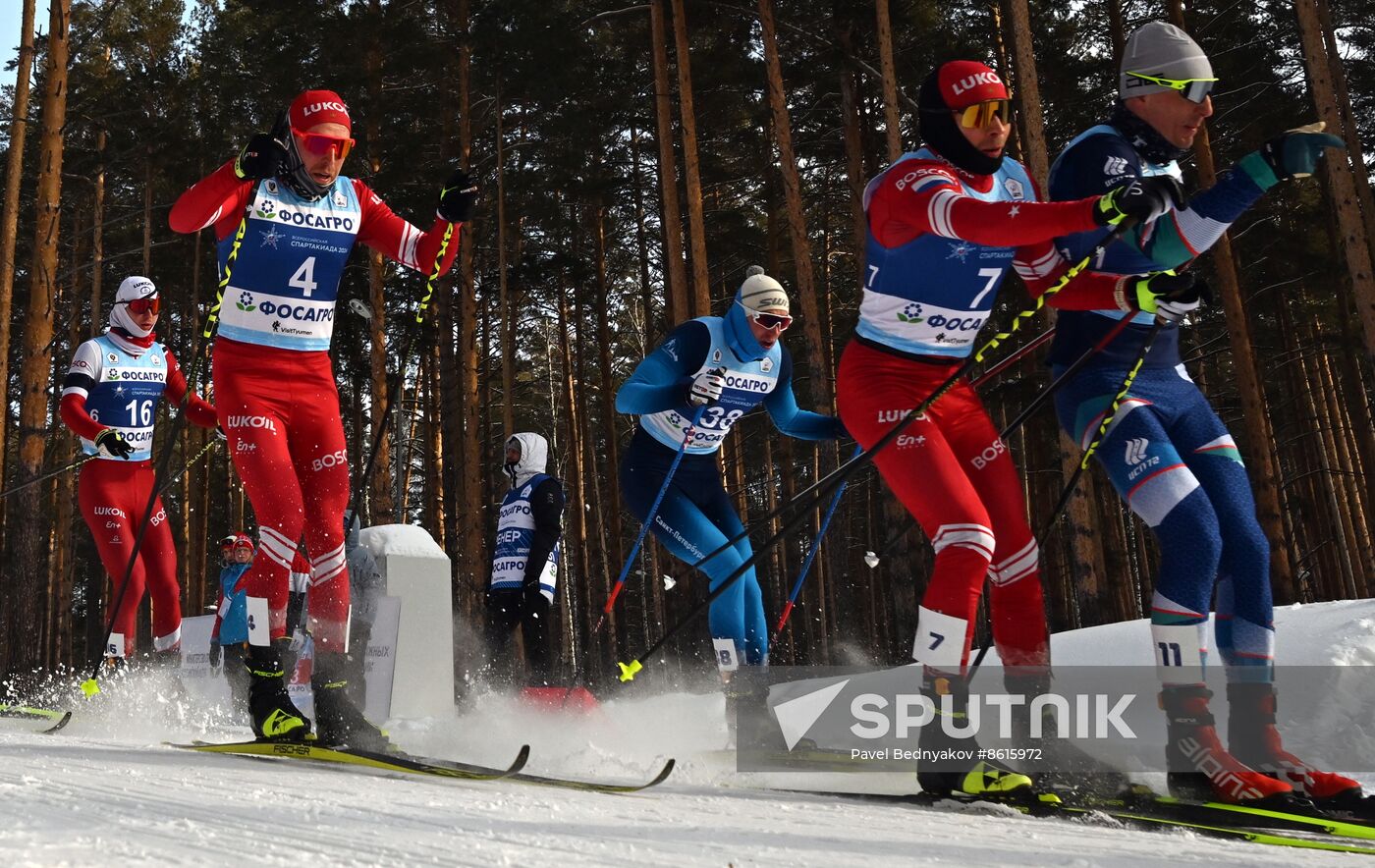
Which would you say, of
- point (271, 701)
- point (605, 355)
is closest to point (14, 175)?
point (605, 355)

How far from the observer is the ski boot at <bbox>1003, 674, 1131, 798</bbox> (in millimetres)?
3420

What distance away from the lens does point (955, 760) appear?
134 inches

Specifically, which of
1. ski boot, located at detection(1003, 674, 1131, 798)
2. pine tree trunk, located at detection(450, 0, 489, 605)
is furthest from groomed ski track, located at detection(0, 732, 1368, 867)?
pine tree trunk, located at detection(450, 0, 489, 605)

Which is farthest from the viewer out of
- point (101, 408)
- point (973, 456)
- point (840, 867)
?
point (101, 408)

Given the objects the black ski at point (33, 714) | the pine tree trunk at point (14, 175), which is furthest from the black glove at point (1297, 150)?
the pine tree trunk at point (14, 175)

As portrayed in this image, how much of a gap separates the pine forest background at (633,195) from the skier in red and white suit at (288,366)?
6379 mm

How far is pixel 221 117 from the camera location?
848 inches

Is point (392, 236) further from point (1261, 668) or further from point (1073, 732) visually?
point (1261, 668)

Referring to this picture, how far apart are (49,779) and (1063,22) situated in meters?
20.0

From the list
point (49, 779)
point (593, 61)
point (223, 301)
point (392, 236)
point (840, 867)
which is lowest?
point (840, 867)

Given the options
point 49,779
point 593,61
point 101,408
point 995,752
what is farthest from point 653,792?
point 593,61

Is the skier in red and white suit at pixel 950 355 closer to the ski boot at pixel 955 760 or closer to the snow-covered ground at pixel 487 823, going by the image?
the ski boot at pixel 955 760

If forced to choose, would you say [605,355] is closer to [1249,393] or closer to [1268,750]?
[1249,393]

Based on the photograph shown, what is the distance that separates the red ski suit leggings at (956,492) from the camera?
3529 millimetres
